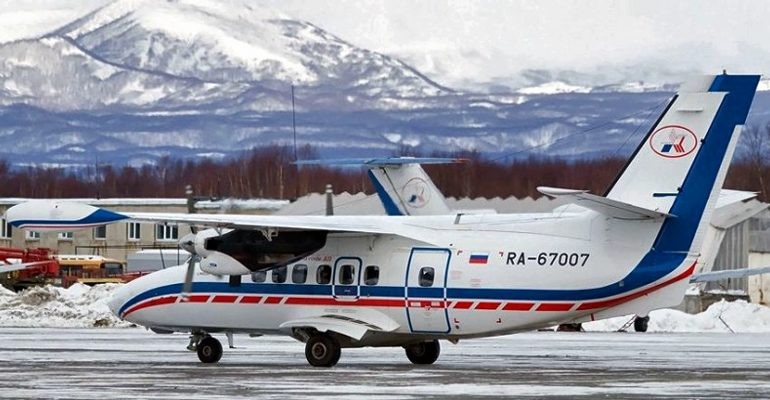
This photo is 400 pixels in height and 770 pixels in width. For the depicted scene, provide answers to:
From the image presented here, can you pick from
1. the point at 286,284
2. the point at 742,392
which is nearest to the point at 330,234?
the point at 286,284

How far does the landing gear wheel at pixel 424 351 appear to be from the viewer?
34.8 m

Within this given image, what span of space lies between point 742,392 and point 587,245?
5863mm

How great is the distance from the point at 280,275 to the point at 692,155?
9010 mm

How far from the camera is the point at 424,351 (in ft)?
115

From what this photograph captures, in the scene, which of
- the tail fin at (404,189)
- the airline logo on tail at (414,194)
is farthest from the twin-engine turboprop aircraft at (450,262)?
the airline logo on tail at (414,194)

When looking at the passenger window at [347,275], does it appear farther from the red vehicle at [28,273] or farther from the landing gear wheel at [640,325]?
the red vehicle at [28,273]

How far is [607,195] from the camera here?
3178 cm

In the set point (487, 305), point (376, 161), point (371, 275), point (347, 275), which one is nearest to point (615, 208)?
point (487, 305)

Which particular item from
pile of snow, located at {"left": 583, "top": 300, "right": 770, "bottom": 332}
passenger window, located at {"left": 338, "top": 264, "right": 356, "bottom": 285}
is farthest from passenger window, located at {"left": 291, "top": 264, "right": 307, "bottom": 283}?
pile of snow, located at {"left": 583, "top": 300, "right": 770, "bottom": 332}

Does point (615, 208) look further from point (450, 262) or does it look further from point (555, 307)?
point (450, 262)

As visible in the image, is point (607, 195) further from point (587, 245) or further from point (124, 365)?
point (124, 365)

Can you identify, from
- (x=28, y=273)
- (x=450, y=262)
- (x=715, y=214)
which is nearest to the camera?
(x=450, y=262)

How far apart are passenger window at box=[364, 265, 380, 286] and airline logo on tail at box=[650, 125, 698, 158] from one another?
6.14 meters

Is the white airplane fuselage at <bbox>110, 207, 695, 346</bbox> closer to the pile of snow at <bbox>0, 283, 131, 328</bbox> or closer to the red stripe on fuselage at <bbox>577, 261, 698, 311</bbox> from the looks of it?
the red stripe on fuselage at <bbox>577, 261, 698, 311</bbox>
